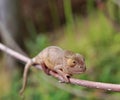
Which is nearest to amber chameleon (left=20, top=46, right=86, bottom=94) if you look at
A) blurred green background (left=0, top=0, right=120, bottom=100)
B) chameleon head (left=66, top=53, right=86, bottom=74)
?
chameleon head (left=66, top=53, right=86, bottom=74)

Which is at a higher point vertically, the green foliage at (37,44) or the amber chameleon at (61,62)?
the amber chameleon at (61,62)

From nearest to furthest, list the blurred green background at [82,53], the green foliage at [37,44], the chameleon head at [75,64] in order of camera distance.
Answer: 1. the chameleon head at [75,64]
2. the blurred green background at [82,53]
3. the green foliage at [37,44]

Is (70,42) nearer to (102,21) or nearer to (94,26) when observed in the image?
(102,21)

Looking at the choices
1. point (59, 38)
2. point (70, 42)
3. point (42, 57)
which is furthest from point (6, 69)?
point (42, 57)

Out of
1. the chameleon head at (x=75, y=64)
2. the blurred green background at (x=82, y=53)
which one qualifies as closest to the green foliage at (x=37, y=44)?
the blurred green background at (x=82, y=53)

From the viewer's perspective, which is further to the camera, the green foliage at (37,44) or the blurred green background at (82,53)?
the green foliage at (37,44)

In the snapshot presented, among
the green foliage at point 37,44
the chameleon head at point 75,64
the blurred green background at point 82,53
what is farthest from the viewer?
the green foliage at point 37,44

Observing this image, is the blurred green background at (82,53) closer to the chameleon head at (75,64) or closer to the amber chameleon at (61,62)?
the amber chameleon at (61,62)

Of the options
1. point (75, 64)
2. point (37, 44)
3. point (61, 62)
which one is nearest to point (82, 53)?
point (37, 44)
